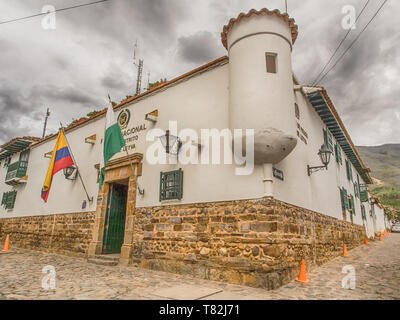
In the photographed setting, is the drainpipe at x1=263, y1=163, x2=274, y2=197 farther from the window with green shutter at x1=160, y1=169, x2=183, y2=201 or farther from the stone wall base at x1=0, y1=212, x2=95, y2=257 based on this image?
the stone wall base at x1=0, y1=212, x2=95, y2=257

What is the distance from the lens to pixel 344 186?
12.0m

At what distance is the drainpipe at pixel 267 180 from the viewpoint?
16.9ft

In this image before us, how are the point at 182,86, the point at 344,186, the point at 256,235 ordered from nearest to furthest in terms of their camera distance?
the point at 256,235 → the point at 182,86 → the point at 344,186

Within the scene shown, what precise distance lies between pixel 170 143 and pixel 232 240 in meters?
2.83

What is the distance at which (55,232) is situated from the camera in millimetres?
10484

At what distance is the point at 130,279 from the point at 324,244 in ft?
18.9

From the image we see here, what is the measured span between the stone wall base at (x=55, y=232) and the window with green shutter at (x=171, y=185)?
3.53 metres

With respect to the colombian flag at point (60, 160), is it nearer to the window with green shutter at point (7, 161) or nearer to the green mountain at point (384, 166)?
the window with green shutter at point (7, 161)

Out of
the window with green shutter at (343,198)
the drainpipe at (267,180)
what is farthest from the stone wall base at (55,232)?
the window with green shutter at (343,198)

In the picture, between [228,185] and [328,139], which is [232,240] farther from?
[328,139]

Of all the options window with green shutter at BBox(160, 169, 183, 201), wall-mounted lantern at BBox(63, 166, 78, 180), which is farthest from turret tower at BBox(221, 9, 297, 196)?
wall-mounted lantern at BBox(63, 166, 78, 180)

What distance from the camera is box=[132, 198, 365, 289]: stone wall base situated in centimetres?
496
